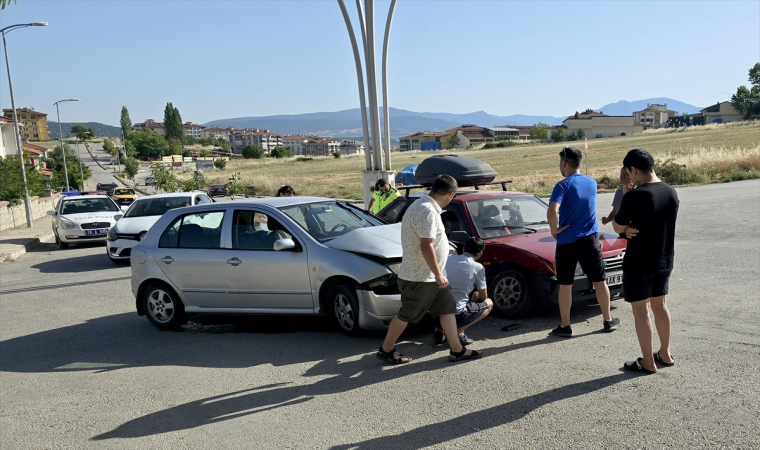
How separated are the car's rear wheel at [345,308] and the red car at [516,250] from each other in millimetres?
1265

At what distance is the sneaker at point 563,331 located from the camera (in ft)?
20.3

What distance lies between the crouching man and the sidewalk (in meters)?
15.1

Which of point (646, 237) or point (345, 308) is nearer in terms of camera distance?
point (646, 237)

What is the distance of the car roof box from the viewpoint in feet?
30.4

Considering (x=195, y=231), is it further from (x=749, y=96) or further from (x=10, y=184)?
(x=749, y=96)

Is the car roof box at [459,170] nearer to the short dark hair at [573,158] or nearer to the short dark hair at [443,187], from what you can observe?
the short dark hair at [573,158]

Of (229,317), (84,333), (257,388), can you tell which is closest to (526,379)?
(257,388)

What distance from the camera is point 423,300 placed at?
5301 mm

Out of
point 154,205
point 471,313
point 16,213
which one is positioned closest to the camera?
point 471,313

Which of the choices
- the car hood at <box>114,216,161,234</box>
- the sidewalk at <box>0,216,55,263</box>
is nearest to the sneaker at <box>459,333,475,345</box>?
the car hood at <box>114,216,161,234</box>

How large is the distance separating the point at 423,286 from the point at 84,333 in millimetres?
4736

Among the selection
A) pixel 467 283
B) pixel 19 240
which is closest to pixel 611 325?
pixel 467 283

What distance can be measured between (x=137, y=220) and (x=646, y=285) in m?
12.1

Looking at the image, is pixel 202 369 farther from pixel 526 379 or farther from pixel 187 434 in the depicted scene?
pixel 526 379
